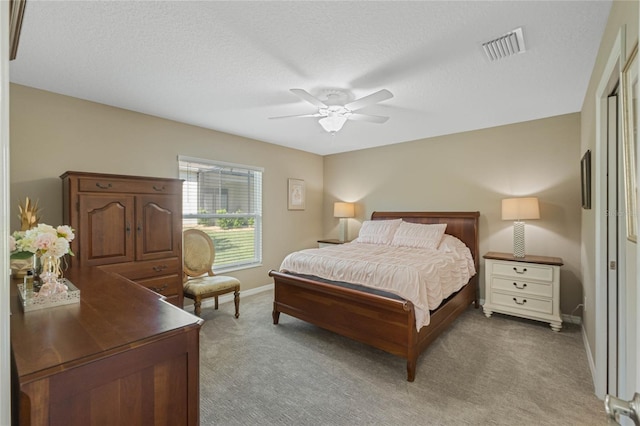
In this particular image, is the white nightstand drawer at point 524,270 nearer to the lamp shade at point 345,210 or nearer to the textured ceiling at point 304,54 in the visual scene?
the textured ceiling at point 304,54

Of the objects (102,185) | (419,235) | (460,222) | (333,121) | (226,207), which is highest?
(333,121)

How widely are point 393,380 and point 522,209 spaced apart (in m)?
2.57

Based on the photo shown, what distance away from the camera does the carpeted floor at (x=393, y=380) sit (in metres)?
1.95

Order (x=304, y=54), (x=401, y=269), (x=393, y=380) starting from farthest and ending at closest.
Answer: (x=401, y=269), (x=393, y=380), (x=304, y=54)

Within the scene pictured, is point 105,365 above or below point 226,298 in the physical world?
above

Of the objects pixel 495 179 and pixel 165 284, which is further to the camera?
pixel 495 179

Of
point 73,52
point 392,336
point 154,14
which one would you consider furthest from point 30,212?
point 392,336

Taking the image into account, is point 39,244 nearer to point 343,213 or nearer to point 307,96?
point 307,96

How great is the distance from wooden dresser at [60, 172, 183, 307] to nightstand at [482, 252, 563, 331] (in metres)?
3.75

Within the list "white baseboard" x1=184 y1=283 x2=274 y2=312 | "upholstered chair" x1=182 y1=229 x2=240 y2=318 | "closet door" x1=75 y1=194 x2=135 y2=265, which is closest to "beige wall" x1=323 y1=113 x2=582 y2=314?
"white baseboard" x1=184 y1=283 x2=274 y2=312

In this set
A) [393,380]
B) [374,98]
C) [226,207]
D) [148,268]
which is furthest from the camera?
[226,207]

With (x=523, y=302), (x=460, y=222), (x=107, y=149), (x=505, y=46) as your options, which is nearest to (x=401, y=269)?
(x=505, y=46)

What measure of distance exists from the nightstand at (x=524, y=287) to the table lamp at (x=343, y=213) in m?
2.36

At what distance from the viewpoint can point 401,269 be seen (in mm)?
2588
